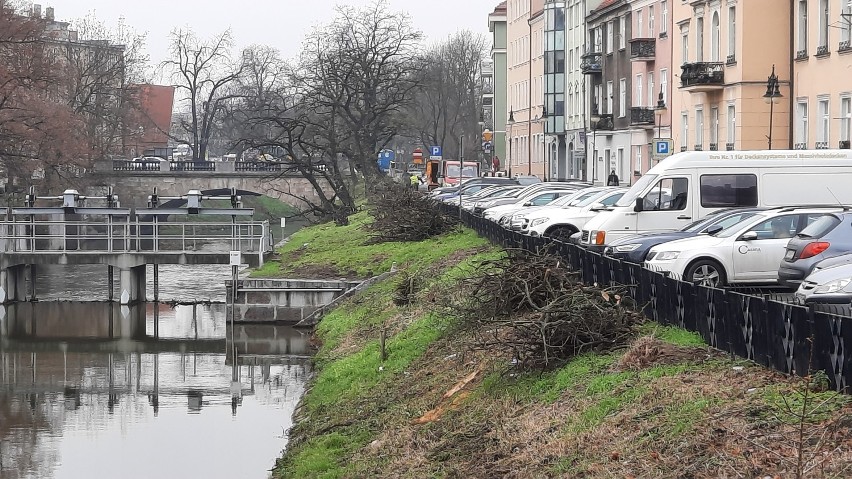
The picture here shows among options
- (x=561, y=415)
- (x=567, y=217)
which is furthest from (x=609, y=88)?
(x=561, y=415)

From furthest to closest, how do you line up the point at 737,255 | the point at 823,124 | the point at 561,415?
1. the point at 823,124
2. the point at 737,255
3. the point at 561,415

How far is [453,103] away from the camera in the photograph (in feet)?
409

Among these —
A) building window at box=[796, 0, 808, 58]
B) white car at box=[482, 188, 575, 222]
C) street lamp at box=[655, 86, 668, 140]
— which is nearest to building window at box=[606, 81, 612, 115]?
street lamp at box=[655, 86, 668, 140]

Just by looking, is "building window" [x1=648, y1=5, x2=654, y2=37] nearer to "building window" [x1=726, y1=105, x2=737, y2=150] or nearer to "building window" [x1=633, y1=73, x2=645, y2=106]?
"building window" [x1=633, y1=73, x2=645, y2=106]

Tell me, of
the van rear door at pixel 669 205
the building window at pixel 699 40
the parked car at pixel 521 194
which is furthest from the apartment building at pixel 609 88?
the van rear door at pixel 669 205

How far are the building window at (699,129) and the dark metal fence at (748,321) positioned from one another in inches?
1211

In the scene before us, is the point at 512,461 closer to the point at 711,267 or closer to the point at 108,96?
the point at 711,267

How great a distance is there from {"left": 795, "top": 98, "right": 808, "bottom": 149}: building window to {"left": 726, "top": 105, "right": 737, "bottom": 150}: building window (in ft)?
9.68

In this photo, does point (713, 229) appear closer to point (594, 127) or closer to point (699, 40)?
point (699, 40)

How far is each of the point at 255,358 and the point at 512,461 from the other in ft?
69.2

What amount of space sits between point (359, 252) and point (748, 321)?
31.7 m

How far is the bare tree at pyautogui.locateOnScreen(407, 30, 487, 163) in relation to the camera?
11788 centimetres

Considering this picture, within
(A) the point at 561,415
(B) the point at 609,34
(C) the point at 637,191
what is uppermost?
(B) the point at 609,34

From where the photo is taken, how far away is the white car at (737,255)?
69.2 ft
